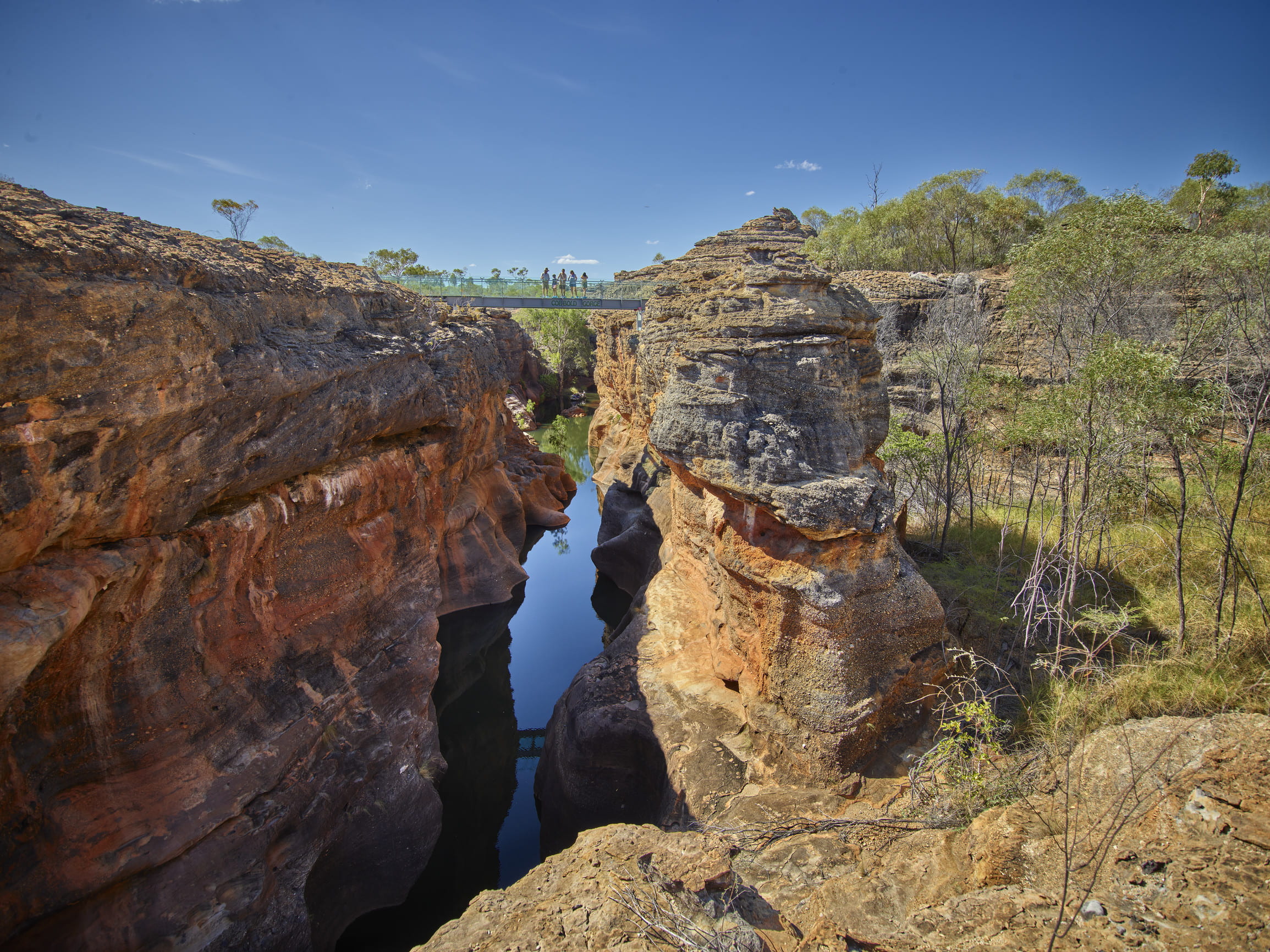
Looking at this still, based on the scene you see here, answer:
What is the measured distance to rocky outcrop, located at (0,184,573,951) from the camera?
196 inches

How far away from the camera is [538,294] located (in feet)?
80.8

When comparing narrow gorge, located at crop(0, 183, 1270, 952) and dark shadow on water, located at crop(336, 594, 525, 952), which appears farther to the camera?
dark shadow on water, located at crop(336, 594, 525, 952)

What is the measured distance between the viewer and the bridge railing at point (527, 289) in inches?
864

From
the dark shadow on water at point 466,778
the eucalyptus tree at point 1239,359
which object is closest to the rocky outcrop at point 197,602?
the dark shadow on water at point 466,778

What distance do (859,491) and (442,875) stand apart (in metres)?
7.96

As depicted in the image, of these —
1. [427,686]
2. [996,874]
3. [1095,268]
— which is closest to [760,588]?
[996,874]

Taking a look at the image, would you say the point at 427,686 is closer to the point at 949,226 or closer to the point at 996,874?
the point at 996,874

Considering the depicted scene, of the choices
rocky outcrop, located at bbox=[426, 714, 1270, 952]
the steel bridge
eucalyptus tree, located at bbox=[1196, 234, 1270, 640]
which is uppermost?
the steel bridge

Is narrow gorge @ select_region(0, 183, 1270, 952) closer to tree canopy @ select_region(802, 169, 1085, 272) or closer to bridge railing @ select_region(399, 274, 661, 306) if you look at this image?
bridge railing @ select_region(399, 274, 661, 306)

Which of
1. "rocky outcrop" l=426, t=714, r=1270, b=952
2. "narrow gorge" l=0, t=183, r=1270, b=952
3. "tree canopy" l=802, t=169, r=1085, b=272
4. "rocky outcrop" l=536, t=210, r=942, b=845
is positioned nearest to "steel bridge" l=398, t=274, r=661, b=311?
"tree canopy" l=802, t=169, r=1085, b=272

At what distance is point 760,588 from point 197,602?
644 cm

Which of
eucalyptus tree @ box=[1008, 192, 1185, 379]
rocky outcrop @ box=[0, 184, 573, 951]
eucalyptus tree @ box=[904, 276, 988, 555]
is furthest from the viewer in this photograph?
eucalyptus tree @ box=[904, 276, 988, 555]

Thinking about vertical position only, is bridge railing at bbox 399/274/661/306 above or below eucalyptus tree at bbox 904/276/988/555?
above

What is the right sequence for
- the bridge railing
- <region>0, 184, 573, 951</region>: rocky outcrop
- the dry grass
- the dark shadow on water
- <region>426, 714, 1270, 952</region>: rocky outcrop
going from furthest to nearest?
the bridge railing → the dark shadow on water → the dry grass → <region>0, 184, 573, 951</region>: rocky outcrop → <region>426, 714, 1270, 952</region>: rocky outcrop
